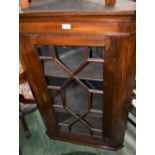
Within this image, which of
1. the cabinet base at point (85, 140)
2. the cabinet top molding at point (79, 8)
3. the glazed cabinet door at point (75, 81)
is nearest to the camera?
the cabinet top molding at point (79, 8)

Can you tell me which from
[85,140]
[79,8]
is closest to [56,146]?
[85,140]

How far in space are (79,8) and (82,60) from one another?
26 centimetres

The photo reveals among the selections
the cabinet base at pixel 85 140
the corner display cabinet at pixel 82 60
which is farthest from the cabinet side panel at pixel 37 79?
the cabinet base at pixel 85 140

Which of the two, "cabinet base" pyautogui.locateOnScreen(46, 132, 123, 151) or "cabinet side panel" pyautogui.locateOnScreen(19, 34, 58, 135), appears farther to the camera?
"cabinet base" pyautogui.locateOnScreen(46, 132, 123, 151)

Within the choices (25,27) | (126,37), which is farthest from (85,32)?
(25,27)

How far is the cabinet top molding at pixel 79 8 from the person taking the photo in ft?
2.42

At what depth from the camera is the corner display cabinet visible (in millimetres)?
788

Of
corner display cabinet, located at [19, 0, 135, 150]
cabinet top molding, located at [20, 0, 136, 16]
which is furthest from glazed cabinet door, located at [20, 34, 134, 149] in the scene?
cabinet top molding, located at [20, 0, 136, 16]

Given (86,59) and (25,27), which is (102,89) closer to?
(86,59)

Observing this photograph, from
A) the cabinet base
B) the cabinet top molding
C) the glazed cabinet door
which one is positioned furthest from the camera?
the cabinet base

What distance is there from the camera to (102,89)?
1.05 m

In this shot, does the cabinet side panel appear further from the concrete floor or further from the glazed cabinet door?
the concrete floor

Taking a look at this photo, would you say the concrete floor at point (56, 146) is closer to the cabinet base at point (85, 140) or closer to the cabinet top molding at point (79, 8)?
the cabinet base at point (85, 140)

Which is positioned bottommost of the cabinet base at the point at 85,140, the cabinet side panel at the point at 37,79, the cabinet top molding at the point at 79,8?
the cabinet base at the point at 85,140
